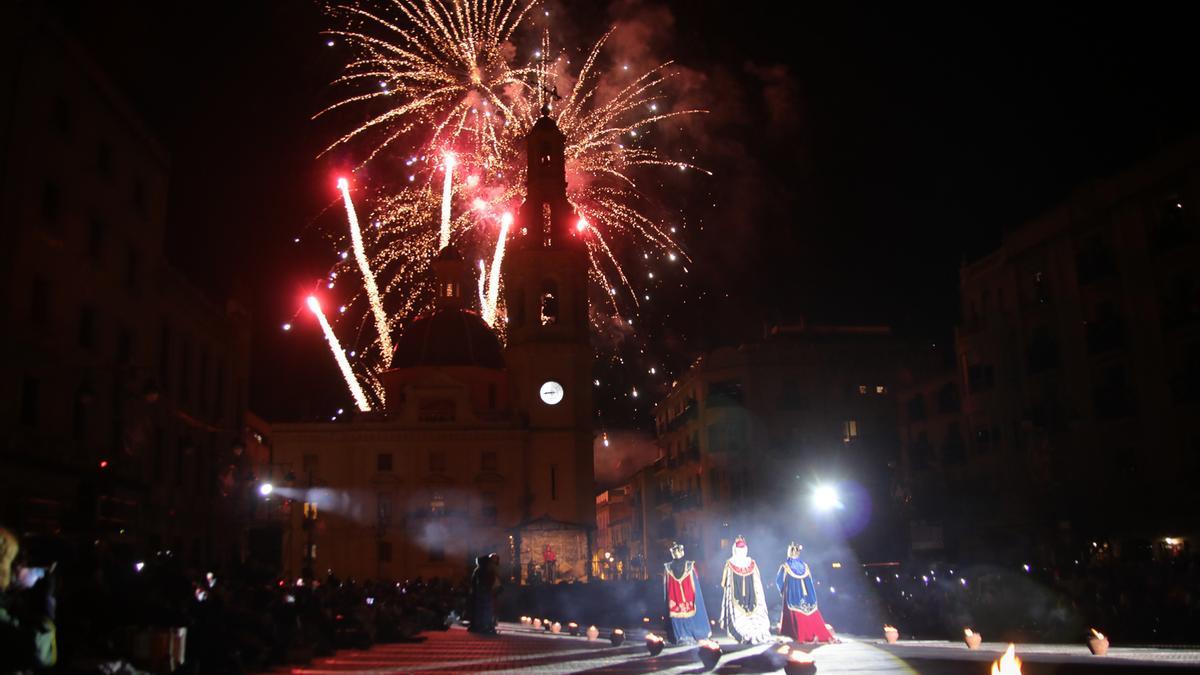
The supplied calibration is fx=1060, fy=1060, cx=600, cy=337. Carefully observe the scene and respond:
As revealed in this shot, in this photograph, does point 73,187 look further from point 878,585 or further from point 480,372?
point 480,372

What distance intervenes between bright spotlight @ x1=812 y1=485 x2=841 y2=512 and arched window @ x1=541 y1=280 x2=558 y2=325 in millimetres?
19741

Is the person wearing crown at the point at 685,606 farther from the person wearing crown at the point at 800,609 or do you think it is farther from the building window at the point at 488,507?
the building window at the point at 488,507

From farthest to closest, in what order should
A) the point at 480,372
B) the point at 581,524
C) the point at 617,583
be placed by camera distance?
the point at 480,372
the point at 581,524
the point at 617,583

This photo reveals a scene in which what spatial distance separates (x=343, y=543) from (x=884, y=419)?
30.6m

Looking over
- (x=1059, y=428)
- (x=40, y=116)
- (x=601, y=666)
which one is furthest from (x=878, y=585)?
(x=40, y=116)

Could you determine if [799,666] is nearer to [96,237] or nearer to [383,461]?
[96,237]

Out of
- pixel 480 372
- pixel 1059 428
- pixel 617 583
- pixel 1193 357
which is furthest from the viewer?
pixel 480 372

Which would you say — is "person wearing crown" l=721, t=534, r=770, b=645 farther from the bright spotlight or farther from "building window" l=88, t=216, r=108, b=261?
the bright spotlight

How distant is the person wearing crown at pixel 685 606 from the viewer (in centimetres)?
1930

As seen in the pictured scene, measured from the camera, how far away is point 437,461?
62312mm

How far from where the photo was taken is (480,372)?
67.6 m

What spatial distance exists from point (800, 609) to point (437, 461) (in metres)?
46.0

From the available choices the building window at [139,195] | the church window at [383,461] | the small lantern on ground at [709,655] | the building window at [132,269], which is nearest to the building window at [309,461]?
the church window at [383,461]

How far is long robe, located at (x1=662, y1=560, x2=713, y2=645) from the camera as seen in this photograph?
19297 mm
